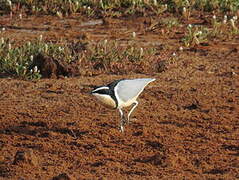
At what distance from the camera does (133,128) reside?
7.92 meters

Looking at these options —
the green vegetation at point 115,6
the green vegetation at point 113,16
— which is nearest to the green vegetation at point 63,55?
the green vegetation at point 113,16

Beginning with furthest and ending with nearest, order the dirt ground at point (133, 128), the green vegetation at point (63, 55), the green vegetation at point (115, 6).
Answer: the green vegetation at point (115, 6) → the green vegetation at point (63, 55) → the dirt ground at point (133, 128)

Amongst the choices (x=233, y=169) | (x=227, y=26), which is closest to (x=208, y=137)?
(x=233, y=169)

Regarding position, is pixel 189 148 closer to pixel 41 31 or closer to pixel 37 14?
pixel 41 31

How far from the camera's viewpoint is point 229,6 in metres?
14.2

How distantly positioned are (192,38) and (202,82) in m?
2.25

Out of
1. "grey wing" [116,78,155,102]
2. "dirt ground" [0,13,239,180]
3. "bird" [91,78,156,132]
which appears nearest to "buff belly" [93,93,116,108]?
"bird" [91,78,156,132]

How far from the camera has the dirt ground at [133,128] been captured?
6.65 meters

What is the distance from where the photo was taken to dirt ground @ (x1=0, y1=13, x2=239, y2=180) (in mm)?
6652

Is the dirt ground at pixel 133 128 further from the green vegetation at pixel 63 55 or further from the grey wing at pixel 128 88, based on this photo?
the grey wing at pixel 128 88

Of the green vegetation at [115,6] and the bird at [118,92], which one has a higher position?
the green vegetation at [115,6]

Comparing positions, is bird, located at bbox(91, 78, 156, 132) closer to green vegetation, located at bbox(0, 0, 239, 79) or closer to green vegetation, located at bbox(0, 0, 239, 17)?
green vegetation, located at bbox(0, 0, 239, 79)

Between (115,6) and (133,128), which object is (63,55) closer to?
(133,128)

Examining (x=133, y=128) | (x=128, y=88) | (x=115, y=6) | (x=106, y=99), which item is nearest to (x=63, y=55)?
(x=133, y=128)
